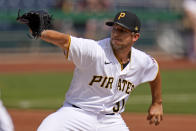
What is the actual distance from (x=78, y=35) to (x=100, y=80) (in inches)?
608

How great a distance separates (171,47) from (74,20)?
483 centimetres

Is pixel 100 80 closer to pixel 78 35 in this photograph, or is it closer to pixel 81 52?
pixel 81 52

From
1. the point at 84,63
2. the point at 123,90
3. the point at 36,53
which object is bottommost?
the point at 36,53

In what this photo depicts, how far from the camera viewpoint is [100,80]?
5.40m

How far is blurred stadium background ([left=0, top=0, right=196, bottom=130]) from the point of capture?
16141mm

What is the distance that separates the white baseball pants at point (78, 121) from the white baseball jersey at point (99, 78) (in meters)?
0.07

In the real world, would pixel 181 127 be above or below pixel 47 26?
below

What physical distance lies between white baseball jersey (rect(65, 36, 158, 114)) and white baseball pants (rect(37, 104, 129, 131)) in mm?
70

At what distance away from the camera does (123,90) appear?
221 inches

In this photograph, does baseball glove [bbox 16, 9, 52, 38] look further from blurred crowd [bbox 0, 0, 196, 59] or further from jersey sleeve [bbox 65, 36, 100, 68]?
blurred crowd [bbox 0, 0, 196, 59]

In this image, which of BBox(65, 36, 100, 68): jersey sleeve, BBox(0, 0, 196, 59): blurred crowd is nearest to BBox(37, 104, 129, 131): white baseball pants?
BBox(65, 36, 100, 68): jersey sleeve

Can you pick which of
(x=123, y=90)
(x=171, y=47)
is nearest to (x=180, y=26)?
(x=171, y=47)

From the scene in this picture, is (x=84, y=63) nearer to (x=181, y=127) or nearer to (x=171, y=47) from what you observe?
(x=181, y=127)

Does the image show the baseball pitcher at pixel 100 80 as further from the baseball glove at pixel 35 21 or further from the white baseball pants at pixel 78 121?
the baseball glove at pixel 35 21
